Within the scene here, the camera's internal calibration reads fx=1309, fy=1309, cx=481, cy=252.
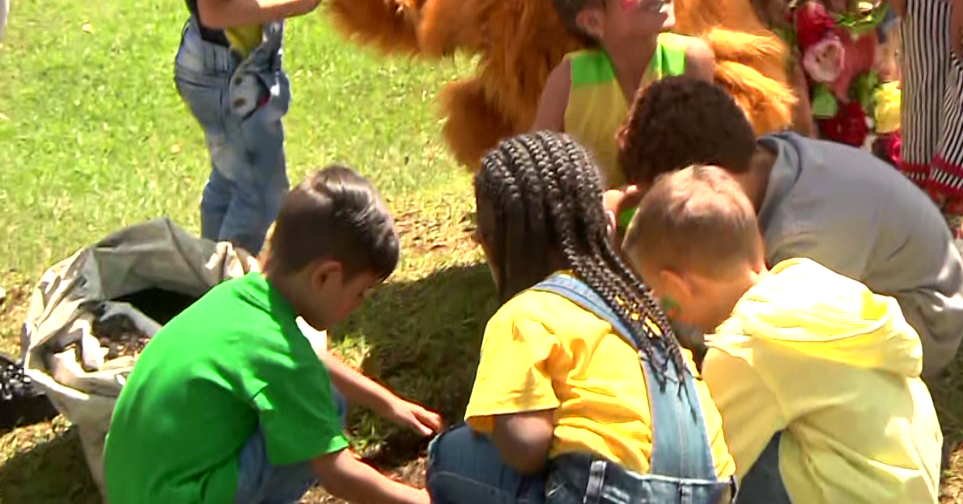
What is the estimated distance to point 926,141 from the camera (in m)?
3.87

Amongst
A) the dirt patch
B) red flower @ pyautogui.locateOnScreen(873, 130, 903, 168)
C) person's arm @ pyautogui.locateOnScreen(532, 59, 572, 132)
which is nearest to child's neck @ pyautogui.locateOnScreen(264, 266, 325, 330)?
person's arm @ pyautogui.locateOnScreen(532, 59, 572, 132)

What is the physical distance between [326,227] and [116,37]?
4270 mm

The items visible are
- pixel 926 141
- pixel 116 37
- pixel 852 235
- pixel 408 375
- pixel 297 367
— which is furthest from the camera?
pixel 116 37

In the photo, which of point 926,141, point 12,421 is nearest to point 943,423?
point 926,141

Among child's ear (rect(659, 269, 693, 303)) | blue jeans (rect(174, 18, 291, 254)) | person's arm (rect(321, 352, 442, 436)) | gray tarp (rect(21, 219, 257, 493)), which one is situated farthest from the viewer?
blue jeans (rect(174, 18, 291, 254))

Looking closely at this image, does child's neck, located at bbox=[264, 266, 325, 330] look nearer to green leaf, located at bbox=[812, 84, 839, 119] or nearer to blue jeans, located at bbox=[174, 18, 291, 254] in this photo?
blue jeans, located at bbox=[174, 18, 291, 254]

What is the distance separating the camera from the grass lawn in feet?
10.8

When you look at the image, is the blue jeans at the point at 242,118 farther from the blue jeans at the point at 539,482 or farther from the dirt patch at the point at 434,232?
Result: the blue jeans at the point at 539,482

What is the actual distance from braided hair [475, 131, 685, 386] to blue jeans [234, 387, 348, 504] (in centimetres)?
50

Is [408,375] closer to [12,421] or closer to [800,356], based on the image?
[12,421]

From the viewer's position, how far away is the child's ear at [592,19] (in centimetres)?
303

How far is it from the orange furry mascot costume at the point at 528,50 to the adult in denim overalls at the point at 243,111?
35 centimetres

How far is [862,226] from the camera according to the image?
2.75 meters

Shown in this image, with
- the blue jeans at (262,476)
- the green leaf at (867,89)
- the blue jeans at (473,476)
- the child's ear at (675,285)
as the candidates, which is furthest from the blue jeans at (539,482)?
the green leaf at (867,89)
